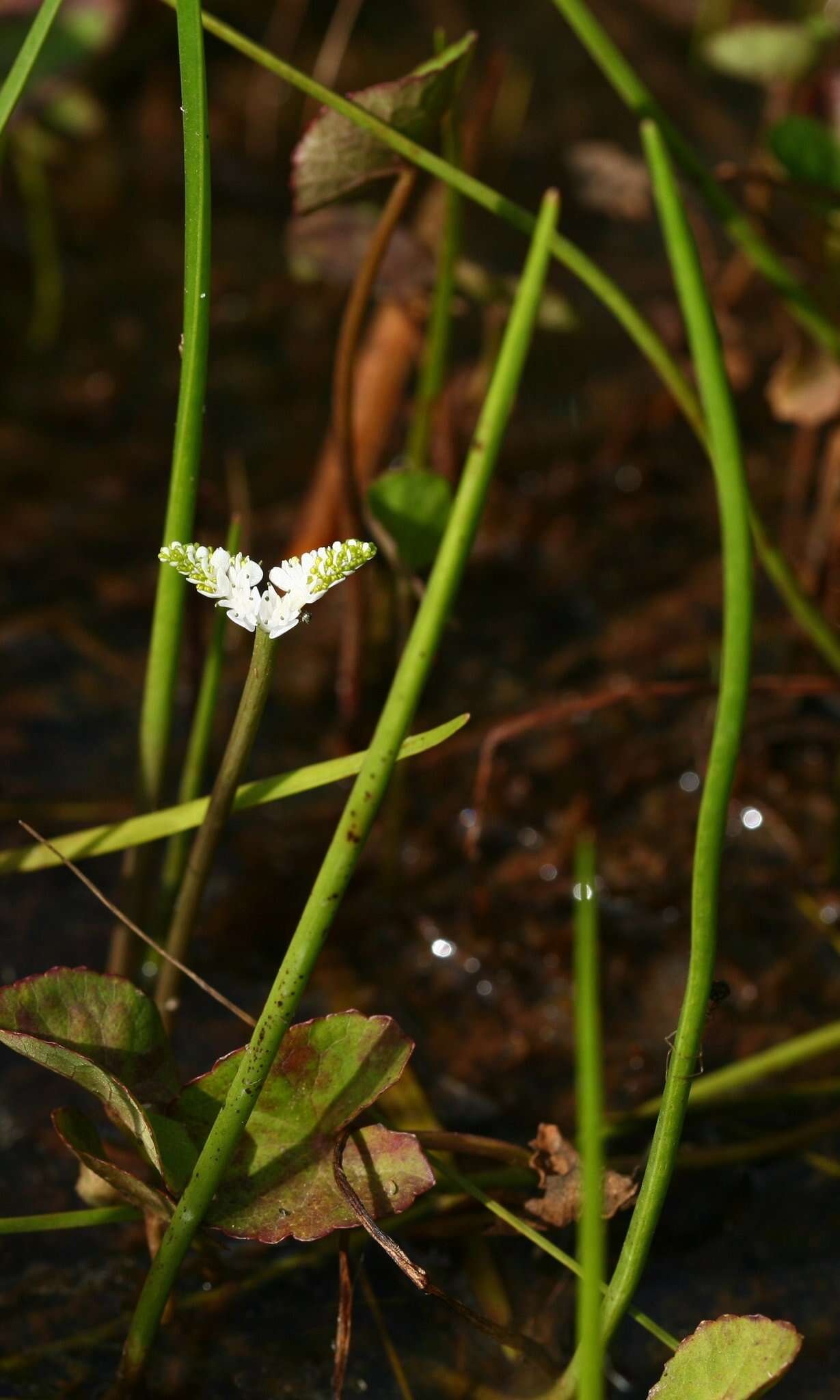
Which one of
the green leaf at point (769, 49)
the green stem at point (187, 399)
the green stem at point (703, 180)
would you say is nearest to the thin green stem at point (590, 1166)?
the green stem at point (187, 399)

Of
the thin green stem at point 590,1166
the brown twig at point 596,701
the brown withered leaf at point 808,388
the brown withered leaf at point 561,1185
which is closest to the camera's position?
the thin green stem at point 590,1166

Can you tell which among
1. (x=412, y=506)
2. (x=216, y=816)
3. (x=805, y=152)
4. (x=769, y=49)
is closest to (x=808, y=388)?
(x=805, y=152)

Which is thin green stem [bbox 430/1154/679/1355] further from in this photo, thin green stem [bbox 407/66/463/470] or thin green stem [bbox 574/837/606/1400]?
thin green stem [bbox 407/66/463/470]

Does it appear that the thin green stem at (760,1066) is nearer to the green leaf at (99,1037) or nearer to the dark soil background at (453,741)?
the dark soil background at (453,741)

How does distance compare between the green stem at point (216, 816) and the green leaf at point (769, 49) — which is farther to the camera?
the green leaf at point (769, 49)

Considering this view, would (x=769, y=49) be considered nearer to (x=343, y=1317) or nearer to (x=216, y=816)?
(x=216, y=816)

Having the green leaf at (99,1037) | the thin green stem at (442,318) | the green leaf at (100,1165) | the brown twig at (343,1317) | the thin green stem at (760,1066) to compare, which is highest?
the thin green stem at (442,318)

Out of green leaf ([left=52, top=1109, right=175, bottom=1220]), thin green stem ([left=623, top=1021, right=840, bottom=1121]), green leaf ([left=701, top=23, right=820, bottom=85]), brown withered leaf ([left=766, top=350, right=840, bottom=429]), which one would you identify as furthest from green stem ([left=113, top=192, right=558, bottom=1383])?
green leaf ([left=701, top=23, right=820, bottom=85])
